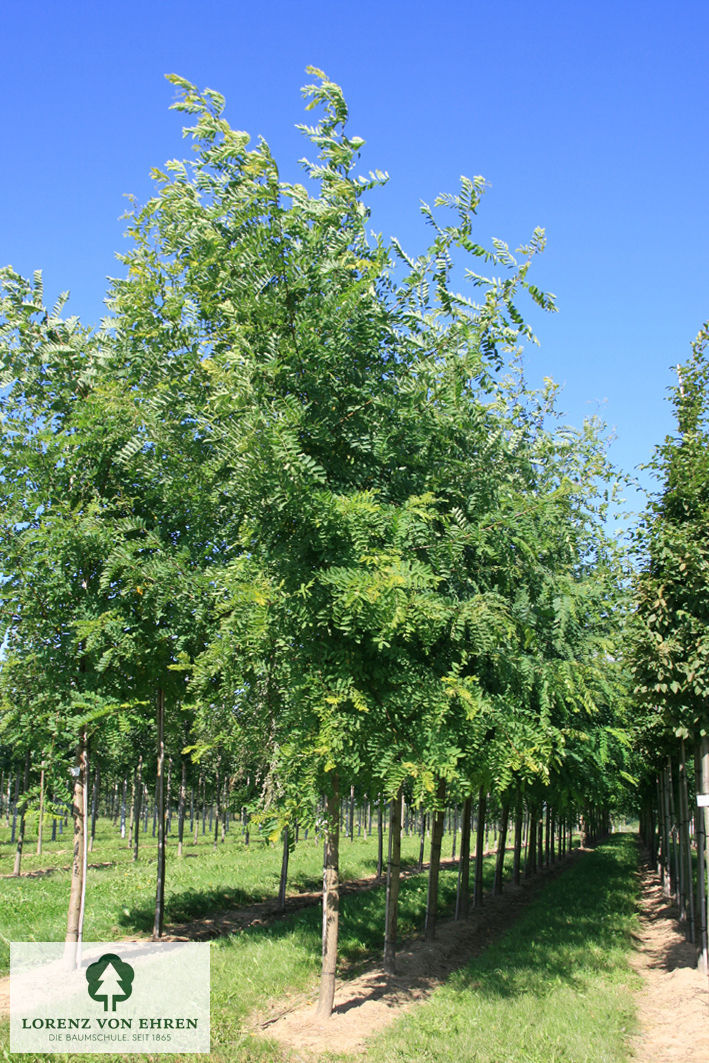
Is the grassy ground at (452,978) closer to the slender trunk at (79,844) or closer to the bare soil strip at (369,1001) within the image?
the bare soil strip at (369,1001)

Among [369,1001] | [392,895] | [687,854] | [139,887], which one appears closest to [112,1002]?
[369,1001]

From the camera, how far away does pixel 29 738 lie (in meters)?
11.1

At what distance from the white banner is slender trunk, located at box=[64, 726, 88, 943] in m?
0.31

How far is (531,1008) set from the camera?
902cm

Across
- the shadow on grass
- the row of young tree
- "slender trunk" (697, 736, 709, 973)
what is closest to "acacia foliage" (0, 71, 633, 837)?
the row of young tree

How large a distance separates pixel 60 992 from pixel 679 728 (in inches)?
361

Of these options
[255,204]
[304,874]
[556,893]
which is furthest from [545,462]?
[304,874]

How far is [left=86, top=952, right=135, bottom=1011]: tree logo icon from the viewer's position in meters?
8.89

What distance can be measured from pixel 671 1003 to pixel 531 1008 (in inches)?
101

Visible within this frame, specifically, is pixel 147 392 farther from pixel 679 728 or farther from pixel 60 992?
pixel 679 728

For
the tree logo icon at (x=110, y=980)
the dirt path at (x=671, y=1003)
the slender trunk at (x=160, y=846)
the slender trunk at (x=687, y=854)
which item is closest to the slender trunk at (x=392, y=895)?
the dirt path at (x=671, y=1003)

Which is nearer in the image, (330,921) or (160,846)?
(330,921)

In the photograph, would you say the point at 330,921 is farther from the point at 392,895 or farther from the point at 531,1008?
the point at 392,895

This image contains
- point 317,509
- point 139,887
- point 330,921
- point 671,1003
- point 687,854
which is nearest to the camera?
point 317,509
